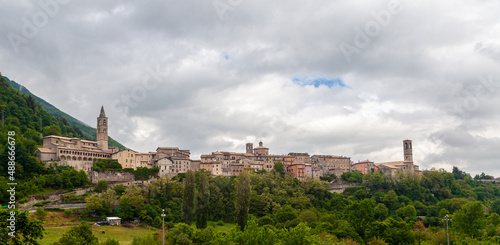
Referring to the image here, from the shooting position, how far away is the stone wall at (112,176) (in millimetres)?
74125

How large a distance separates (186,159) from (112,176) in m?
18.5

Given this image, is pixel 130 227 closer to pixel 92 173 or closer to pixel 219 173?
pixel 92 173

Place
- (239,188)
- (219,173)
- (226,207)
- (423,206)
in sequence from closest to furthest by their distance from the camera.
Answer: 1. (239,188)
2. (226,207)
3. (423,206)
4. (219,173)

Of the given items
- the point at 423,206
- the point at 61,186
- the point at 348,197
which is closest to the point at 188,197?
the point at 61,186

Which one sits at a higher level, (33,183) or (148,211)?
(33,183)

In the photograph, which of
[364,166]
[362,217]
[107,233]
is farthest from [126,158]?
[364,166]

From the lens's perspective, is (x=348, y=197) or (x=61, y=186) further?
(x=348, y=197)

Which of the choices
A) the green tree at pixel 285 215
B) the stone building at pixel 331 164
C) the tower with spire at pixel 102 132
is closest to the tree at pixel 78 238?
the green tree at pixel 285 215

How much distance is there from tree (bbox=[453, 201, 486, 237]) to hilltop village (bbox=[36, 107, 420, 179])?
1770 inches

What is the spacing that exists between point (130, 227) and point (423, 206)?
59.9 m

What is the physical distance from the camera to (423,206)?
85.8m

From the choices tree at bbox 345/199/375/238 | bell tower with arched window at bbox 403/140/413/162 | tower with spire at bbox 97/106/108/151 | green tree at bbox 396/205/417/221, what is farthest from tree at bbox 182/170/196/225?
Answer: bell tower with arched window at bbox 403/140/413/162

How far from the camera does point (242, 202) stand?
5906cm

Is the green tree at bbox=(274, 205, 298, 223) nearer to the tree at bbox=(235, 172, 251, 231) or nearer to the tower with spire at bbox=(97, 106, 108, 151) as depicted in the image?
the tree at bbox=(235, 172, 251, 231)
